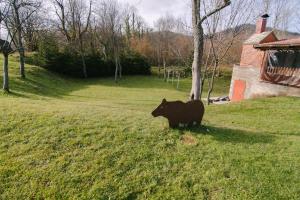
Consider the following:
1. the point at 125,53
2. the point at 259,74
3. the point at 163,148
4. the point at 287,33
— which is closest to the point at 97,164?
the point at 163,148

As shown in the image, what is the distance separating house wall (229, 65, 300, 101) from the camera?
588 inches

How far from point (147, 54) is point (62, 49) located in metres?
16.5

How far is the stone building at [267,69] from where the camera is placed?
15163 mm

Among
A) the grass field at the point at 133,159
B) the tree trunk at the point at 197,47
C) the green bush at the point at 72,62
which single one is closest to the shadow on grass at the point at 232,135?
the grass field at the point at 133,159

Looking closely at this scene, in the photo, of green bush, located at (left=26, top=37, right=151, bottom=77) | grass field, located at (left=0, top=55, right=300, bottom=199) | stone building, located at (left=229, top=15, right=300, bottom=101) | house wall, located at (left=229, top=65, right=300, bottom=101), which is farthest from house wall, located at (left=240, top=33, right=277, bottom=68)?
green bush, located at (left=26, top=37, right=151, bottom=77)

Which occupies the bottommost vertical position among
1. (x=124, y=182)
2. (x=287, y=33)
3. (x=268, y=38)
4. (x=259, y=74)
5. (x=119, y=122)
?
(x=124, y=182)

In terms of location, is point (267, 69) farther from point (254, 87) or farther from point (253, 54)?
point (253, 54)

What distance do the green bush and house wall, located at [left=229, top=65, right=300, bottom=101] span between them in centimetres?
1966

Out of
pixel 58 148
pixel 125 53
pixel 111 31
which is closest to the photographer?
pixel 58 148

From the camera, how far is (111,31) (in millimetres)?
32000

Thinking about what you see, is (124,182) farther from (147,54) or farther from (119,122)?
(147,54)

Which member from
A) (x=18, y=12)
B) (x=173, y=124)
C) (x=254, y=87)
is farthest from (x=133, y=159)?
(x=18, y=12)

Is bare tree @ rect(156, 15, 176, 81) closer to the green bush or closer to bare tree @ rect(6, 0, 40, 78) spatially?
the green bush

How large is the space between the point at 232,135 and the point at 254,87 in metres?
12.3
